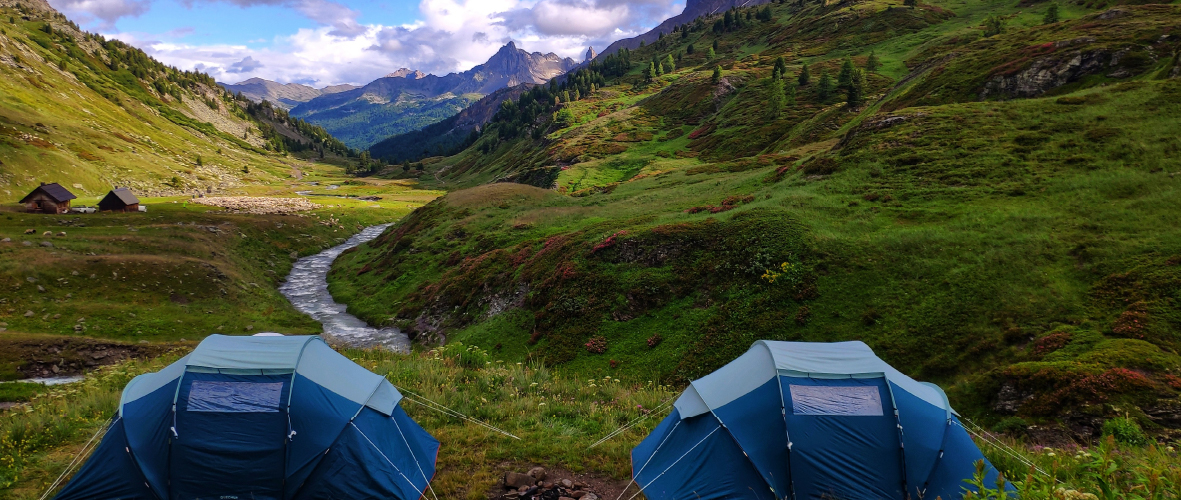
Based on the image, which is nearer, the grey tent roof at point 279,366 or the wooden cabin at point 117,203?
the grey tent roof at point 279,366

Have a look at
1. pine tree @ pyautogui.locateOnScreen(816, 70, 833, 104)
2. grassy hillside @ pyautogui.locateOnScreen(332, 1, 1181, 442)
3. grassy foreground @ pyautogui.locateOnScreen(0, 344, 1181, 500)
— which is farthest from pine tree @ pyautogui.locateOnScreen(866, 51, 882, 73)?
grassy foreground @ pyautogui.locateOnScreen(0, 344, 1181, 500)

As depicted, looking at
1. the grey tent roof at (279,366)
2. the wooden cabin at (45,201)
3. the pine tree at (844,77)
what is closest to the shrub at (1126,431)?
the grey tent roof at (279,366)

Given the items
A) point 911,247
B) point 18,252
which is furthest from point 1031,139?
point 18,252

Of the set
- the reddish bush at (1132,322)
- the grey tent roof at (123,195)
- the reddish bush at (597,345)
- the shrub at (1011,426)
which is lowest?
the shrub at (1011,426)

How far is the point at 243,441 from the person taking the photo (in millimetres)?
A: 10695

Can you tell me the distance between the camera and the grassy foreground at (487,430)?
1101cm

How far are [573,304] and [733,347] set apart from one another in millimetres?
10344

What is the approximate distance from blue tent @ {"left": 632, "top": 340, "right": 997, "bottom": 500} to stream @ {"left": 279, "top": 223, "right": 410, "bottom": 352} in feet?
88.1

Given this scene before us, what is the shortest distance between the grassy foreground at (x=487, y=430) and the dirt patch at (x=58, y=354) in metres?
12.8

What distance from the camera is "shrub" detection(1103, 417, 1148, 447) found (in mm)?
11648

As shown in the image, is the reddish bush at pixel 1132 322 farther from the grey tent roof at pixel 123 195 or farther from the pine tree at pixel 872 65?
the pine tree at pixel 872 65

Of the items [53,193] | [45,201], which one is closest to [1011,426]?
[53,193]

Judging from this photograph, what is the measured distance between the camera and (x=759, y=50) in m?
180

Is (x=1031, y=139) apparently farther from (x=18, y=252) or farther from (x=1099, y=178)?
(x=18, y=252)
